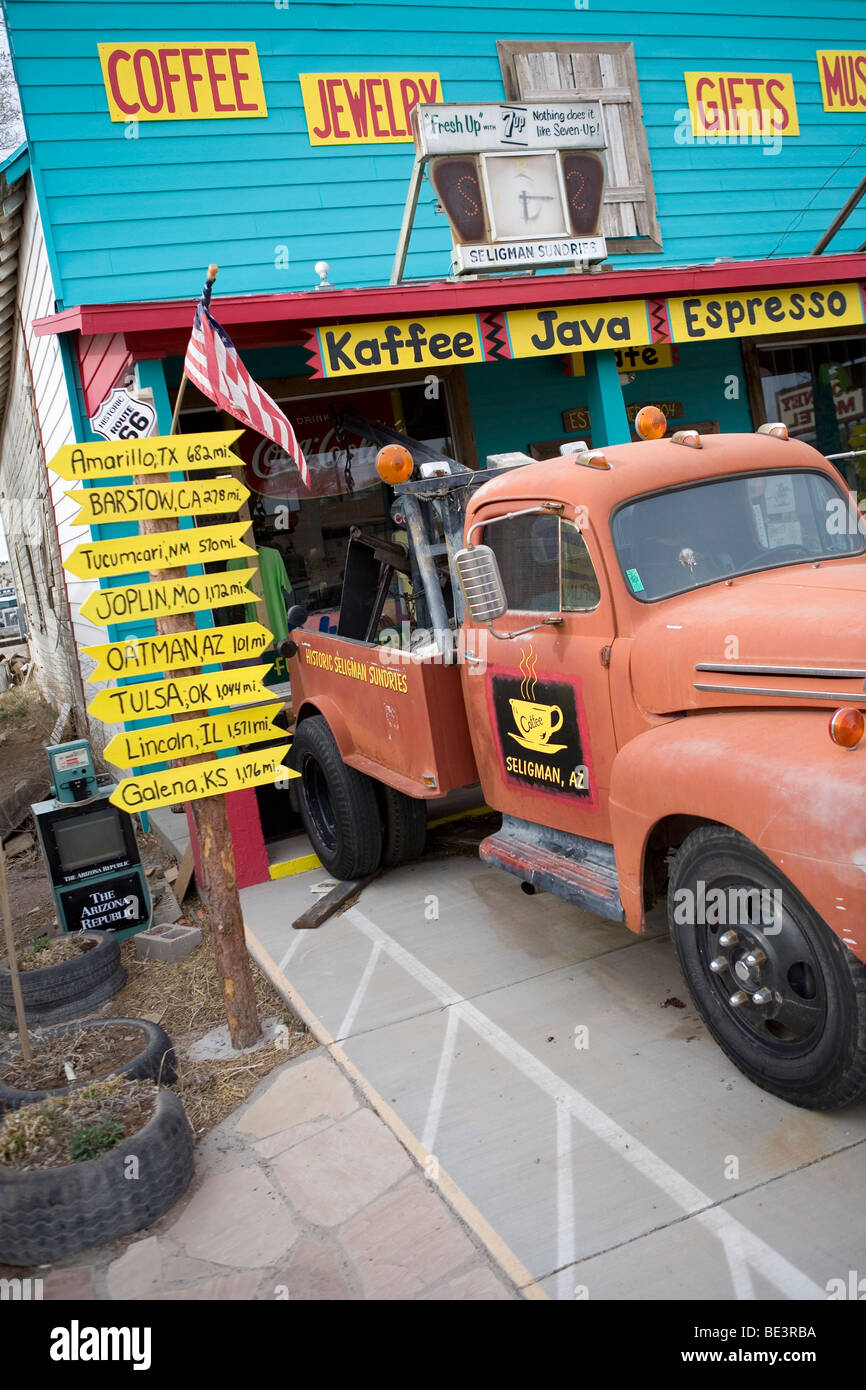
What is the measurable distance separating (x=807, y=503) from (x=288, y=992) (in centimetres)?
322

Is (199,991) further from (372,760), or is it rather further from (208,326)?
(208,326)

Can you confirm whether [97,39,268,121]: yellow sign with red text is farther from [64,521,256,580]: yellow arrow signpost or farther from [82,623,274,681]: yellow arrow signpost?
[82,623,274,681]: yellow arrow signpost

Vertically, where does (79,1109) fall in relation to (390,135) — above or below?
below

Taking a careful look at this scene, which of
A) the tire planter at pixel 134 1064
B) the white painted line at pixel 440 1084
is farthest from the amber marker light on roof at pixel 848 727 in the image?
the tire planter at pixel 134 1064

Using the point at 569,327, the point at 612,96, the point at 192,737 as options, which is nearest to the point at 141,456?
the point at 192,737

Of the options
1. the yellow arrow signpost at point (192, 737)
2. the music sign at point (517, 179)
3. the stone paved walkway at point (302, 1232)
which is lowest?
the stone paved walkway at point (302, 1232)

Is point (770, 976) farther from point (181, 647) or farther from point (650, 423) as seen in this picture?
point (650, 423)

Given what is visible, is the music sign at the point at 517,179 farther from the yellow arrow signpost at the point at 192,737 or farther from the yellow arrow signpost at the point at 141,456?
the yellow arrow signpost at the point at 192,737

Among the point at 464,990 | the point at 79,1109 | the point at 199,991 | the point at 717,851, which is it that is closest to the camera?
the point at 717,851

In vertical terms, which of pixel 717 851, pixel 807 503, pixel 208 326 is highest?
pixel 208 326

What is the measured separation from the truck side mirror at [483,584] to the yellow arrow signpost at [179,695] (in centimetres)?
92

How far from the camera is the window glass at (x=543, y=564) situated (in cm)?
411
